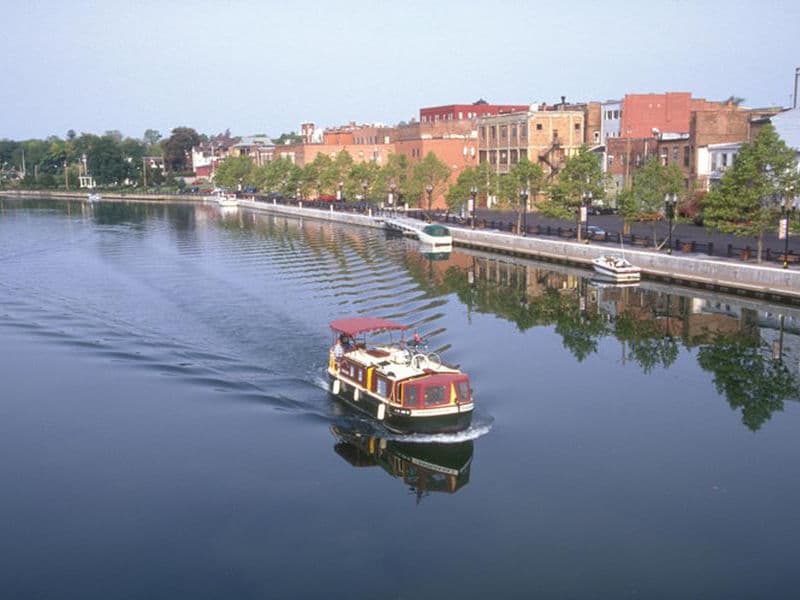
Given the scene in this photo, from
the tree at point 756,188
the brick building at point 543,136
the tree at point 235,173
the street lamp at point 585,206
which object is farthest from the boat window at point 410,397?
the tree at point 235,173

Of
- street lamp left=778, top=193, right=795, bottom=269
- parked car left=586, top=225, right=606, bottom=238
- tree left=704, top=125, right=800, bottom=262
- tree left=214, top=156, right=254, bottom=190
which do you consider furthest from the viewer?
tree left=214, top=156, right=254, bottom=190

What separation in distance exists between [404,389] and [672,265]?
35.0 meters

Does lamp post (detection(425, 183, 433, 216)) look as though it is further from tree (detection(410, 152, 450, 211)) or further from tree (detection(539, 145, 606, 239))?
tree (detection(539, 145, 606, 239))

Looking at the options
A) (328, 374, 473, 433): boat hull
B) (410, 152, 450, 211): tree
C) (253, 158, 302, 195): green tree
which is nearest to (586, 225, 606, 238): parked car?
(410, 152, 450, 211): tree

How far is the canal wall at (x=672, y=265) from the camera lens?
5100cm

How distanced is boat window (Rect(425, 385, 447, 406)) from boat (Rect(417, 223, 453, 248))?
5438 centimetres

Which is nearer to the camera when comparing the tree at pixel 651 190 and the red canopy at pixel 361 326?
the red canopy at pixel 361 326

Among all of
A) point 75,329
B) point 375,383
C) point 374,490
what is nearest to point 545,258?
point 75,329

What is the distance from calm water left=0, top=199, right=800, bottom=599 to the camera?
22.0 meters

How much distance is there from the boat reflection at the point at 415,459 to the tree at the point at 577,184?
50.0m

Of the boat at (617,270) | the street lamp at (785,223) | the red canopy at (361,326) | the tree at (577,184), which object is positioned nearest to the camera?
the red canopy at (361,326)

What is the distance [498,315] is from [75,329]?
23427 millimetres

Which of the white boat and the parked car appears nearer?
the parked car

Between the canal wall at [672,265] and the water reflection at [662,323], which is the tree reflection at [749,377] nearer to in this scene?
the water reflection at [662,323]
